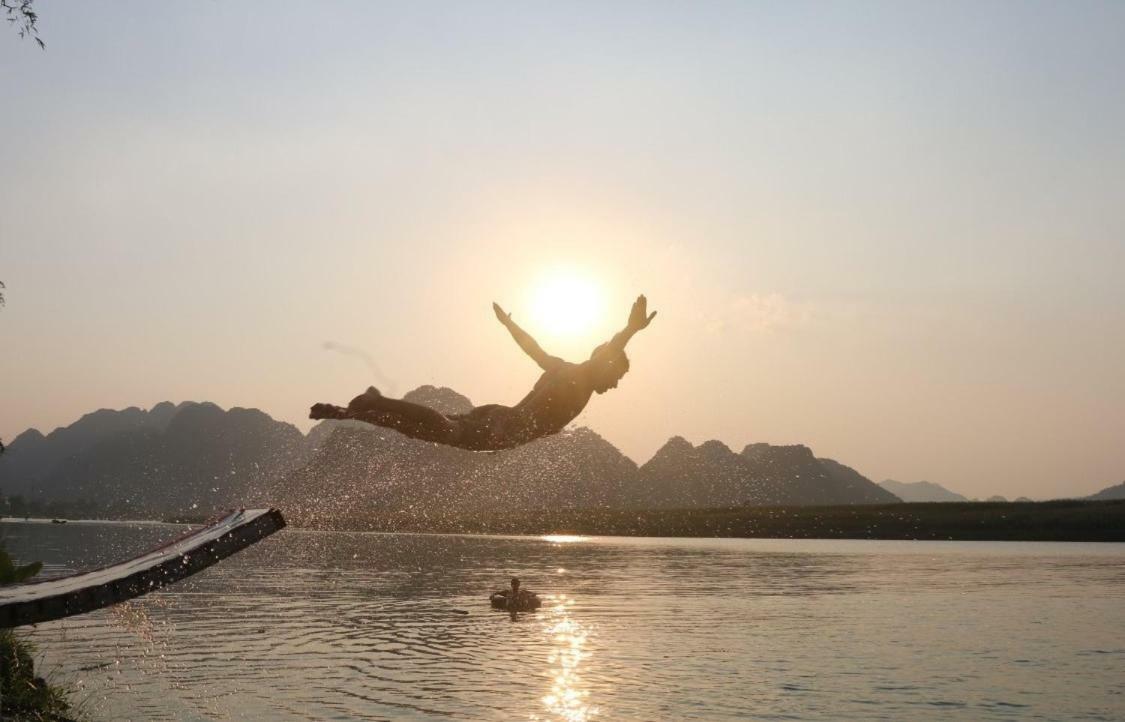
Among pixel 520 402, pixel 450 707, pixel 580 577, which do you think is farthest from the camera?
pixel 580 577

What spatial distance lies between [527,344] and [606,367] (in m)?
1.22

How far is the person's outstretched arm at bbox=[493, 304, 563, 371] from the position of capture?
49.5 feet

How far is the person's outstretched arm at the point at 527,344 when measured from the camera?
15094 millimetres

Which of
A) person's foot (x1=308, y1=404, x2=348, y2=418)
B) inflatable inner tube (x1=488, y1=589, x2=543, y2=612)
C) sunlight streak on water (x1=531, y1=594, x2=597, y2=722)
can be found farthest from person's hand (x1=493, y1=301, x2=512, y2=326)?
inflatable inner tube (x1=488, y1=589, x2=543, y2=612)

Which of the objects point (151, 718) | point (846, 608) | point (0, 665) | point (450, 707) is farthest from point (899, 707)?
point (846, 608)

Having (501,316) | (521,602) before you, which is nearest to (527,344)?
(501,316)

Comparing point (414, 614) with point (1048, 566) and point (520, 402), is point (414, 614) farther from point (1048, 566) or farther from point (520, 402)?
point (1048, 566)

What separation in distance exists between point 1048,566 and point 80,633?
114168 mm

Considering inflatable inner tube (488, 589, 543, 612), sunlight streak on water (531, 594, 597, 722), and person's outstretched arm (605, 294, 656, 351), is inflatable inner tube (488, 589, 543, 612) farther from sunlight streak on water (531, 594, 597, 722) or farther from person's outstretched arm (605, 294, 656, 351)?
person's outstretched arm (605, 294, 656, 351)

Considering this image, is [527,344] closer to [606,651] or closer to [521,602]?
[606,651]

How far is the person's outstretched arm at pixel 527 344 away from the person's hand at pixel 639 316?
1341mm

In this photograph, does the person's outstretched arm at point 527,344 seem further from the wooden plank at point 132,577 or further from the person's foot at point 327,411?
the wooden plank at point 132,577

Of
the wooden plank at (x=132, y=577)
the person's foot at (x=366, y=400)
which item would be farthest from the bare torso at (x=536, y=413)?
the wooden plank at (x=132, y=577)

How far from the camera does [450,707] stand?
40.3 m
